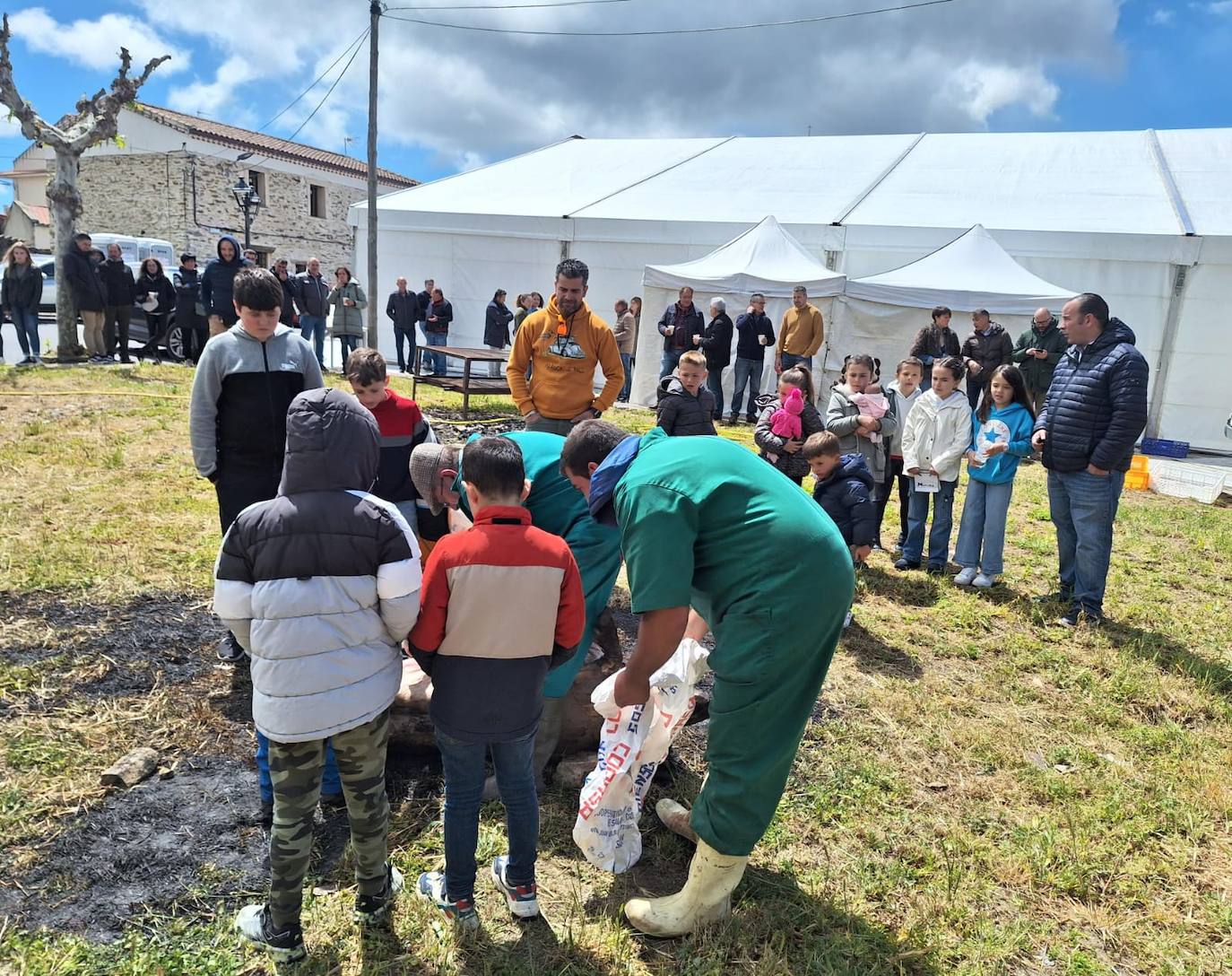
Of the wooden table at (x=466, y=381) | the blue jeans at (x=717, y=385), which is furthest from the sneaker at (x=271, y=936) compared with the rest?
the blue jeans at (x=717, y=385)

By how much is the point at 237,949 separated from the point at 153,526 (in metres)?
4.26

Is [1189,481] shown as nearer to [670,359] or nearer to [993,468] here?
[993,468]

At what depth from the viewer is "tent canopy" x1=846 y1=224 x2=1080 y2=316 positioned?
38.5 feet

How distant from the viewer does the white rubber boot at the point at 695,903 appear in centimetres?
252

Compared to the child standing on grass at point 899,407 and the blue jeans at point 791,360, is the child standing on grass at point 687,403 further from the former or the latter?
the blue jeans at point 791,360

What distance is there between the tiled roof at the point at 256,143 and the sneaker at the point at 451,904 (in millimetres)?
28621

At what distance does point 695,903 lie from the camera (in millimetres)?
2574

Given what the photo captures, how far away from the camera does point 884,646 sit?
503 centimetres

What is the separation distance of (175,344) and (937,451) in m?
13.6

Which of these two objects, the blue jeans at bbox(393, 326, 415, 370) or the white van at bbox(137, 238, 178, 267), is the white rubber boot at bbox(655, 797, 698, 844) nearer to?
the blue jeans at bbox(393, 326, 415, 370)

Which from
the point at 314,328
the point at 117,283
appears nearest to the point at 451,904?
the point at 314,328

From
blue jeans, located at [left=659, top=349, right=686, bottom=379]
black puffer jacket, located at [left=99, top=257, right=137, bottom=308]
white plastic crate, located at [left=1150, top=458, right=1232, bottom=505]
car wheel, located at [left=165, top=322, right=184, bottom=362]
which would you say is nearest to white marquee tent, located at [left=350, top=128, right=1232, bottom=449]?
blue jeans, located at [left=659, top=349, right=686, bottom=379]

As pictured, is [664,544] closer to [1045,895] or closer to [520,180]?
[1045,895]

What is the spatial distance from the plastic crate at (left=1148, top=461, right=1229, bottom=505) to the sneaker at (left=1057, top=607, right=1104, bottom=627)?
5.53 meters
